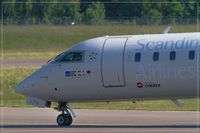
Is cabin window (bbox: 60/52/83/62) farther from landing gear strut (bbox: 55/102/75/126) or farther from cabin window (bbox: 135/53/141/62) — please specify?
cabin window (bbox: 135/53/141/62)

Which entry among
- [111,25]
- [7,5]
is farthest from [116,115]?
[7,5]

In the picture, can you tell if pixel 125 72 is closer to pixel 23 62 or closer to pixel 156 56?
pixel 156 56

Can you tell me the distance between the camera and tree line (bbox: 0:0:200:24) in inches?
3925

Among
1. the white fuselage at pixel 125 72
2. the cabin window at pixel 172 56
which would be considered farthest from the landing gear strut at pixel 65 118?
the cabin window at pixel 172 56

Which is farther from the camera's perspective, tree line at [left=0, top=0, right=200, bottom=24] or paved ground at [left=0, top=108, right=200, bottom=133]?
tree line at [left=0, top=0, right=200, bottom=24]

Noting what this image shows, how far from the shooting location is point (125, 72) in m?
25.2

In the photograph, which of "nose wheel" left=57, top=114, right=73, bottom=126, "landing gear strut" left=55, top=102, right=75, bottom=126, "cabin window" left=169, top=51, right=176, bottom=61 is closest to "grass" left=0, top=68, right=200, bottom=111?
"landing gear strut" left=55, top=102, right=75, bottom=126

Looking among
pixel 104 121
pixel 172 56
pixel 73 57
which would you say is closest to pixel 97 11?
pixel 104 121

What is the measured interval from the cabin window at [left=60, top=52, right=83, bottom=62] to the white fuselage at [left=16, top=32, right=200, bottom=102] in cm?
10

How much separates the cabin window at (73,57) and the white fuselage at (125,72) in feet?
0.32

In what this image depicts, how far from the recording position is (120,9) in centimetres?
10556

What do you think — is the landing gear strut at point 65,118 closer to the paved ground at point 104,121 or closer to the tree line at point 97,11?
the paved ground at point 104,121

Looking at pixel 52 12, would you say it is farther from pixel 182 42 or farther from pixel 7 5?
pixel 182 42

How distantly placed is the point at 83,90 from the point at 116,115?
442 cm
